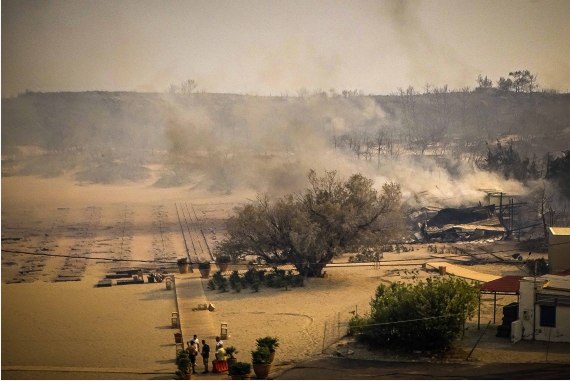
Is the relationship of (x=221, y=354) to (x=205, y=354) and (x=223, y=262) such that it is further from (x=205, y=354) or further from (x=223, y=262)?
(x=223, y=262)

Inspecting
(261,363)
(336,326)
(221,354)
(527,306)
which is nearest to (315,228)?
(336,326)

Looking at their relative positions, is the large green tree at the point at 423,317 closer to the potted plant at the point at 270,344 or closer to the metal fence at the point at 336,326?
the metal fence at the point at 336,326

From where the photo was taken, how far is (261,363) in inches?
982

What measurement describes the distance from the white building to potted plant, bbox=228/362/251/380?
7196mm

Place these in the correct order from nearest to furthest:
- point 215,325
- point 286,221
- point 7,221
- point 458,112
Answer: point 215,325 < point 286,221 < point 7,221 < point 458,112

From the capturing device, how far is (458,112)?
116 metres

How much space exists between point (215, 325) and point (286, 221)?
8.05 meters

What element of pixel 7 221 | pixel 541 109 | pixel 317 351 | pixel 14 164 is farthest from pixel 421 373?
pixel 541 109

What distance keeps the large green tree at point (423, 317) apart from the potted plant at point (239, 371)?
4.01 metres

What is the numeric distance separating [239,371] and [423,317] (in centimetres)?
495

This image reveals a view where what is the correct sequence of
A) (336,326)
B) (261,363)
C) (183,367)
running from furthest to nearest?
(336,326)
(261,363)
(183,367)

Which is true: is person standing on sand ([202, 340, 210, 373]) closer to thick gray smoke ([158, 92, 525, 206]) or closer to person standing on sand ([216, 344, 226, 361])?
person standing on sand ([216, 344, 226, 361])

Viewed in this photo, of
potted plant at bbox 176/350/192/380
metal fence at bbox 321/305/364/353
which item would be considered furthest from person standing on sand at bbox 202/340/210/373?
metal fence at bbox 321/305/364/353

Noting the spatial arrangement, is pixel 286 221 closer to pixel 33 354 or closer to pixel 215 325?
pixel 215 325
